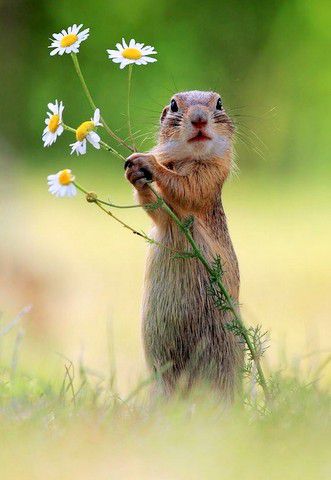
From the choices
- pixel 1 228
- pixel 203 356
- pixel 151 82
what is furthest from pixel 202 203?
pixel 151 82

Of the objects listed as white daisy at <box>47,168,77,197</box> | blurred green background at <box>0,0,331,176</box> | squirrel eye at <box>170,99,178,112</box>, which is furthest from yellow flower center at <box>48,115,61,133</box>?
blurred green background at <box>0,0,331,176</box>

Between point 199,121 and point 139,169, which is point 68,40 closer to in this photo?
point 139,169

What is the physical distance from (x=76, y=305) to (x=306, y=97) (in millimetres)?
10562

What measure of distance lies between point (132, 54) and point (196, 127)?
0.47m

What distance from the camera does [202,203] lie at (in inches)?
180

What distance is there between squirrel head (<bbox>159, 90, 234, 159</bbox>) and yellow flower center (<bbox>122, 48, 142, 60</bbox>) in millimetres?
430

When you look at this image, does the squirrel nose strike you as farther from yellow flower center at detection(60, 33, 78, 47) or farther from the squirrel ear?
yellow flower center at detection(60, 33, 78, 47)

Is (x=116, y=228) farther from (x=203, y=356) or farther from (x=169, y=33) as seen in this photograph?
(x=203, y=356)

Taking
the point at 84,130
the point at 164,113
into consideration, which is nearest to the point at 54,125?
the point at 84,130

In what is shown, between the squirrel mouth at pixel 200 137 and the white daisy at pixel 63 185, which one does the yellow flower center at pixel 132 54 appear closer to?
the squirrel mouth at pixel 200 137

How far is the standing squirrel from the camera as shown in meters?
4.46

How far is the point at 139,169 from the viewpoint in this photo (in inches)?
166

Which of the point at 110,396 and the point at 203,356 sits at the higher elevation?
the point at 203,356

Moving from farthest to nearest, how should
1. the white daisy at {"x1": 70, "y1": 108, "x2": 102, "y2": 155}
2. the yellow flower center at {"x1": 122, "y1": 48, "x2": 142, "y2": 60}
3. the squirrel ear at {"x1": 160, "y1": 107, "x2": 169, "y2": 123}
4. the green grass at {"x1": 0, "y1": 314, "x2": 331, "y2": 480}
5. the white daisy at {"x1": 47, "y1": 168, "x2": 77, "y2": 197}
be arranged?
the squirrel ear at {"x1": 160, "y1": 107, "x2": 169, "y2": 123} → the yellow flower center at {"x1": 122, "y1": 48, "x2": 142, "y2": 60} → the white daisy at {"x1": 70, "y1": 108, "x2": 102, "y2": 155} → the white daisy at {"x1": 47, "y1": 168, "x2": 77, "y2": 197} → the green grass at {"x1": 0, "y1": 314, "x2": 331, "y2": 480}
